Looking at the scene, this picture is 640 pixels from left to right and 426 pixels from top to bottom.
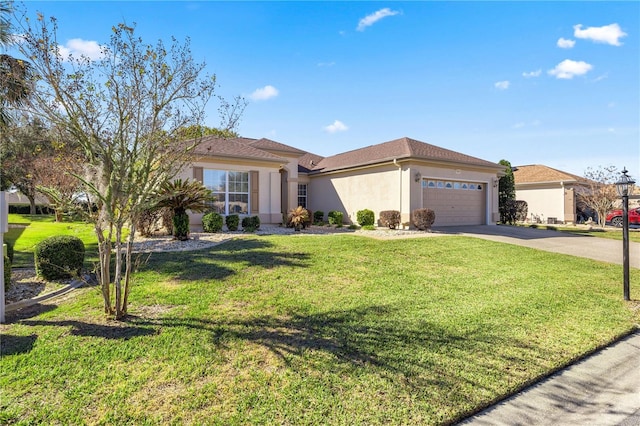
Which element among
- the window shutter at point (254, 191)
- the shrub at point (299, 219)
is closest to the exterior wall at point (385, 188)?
the shrub at point (299, 219)

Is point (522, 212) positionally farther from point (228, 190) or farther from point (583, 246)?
point (228, 190)

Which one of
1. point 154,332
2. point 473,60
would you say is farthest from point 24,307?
point 473,60

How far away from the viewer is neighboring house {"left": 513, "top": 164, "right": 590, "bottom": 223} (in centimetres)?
2591

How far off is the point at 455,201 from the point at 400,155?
4292 millimetres

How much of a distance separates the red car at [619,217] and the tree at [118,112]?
92.5 ft

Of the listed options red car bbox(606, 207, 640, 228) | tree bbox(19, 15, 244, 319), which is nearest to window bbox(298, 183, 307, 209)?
tree bbox(19, 15, 244, 319)

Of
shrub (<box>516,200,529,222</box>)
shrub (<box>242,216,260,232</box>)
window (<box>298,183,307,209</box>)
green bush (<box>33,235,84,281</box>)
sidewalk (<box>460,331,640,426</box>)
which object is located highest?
window (<box>298,183,307,209</box>)

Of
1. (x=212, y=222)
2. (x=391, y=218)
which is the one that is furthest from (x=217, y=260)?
(x=391, y=218)

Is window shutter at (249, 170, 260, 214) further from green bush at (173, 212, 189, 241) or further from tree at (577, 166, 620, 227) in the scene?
tree at (577, 166, 620, 227)

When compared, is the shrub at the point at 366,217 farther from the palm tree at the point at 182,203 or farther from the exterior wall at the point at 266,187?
the palm tree at the point at 182,203

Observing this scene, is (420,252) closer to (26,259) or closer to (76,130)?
(76,130)

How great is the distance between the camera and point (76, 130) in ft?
14.2

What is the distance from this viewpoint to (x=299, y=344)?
428cm

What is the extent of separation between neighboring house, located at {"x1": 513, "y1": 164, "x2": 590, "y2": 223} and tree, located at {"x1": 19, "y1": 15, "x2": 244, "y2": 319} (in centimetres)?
2822
